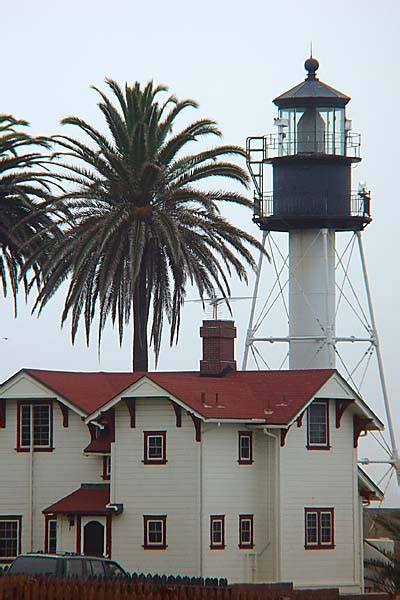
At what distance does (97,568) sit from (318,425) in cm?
1238

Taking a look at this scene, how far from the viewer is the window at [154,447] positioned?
5109 centimetres

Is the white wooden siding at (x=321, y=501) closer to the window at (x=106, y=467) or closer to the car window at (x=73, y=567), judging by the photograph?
the window at (x=106, y=467)

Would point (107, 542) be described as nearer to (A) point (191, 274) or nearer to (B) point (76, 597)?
(A) point (191, 274)

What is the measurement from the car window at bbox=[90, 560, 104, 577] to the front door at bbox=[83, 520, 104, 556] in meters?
9.06

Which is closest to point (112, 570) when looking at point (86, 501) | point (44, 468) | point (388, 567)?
point (86, 501)

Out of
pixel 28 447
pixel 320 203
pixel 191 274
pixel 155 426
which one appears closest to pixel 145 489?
pixel 155 426

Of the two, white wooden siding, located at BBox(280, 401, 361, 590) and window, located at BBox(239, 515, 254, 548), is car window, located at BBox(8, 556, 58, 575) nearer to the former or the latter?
window, located at BBox(239, 515, 254, 548)

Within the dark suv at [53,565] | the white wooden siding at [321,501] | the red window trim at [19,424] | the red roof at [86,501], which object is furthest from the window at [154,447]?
the dark suv at [53,565]

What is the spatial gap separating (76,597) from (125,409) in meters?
17.3

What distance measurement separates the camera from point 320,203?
201 feet

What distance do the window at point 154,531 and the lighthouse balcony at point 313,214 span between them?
1426 centimetres

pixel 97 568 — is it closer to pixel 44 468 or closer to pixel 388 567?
pixel 388 567

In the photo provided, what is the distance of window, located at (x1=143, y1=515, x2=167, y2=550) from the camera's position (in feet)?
167

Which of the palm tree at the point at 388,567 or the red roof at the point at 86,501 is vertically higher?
the red roof at the point at 86,501
